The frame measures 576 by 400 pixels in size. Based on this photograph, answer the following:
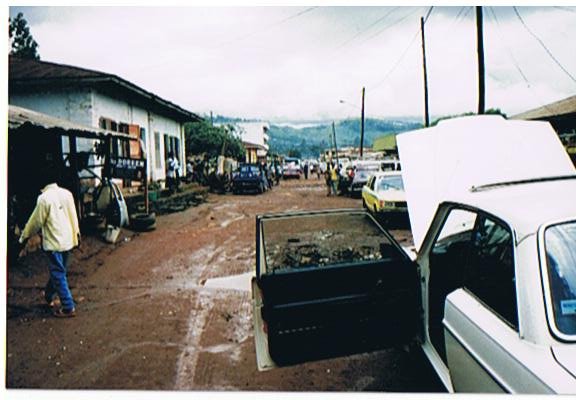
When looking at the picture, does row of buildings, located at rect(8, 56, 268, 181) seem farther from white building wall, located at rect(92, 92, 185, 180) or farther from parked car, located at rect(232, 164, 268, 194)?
parked car, located at rect(232, 164, 268, 194)

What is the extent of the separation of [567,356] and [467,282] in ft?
2.66

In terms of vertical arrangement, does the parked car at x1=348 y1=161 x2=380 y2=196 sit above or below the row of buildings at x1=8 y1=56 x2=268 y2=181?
below

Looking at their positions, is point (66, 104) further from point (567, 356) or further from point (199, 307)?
point (567, 356)

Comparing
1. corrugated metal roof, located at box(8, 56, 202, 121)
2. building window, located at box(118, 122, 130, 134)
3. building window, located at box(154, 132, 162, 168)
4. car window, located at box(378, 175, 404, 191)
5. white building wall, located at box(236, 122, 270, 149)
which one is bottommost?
car window, located at box(378, 175, 404, 191)

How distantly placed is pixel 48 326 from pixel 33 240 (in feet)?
5.73

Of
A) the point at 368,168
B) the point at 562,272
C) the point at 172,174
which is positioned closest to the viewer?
the point at 562,272

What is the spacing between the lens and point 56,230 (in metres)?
4.41

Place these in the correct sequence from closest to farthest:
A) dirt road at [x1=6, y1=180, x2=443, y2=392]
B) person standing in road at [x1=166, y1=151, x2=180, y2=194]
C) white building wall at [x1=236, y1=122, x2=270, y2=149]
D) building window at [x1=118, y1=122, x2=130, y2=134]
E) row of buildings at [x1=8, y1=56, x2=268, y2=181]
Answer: dirt road at [x1=6, y1=180, x2=443, y2=392] → row of buildings at [x1=8, y1=56, x2=268, y2=181] → building window at [x1=118, y1=122, x2=130, y2=134] → person standing in road at [x1=166, y1=151, x2=180, y2=194] → white building wall at [x1=236, y1=122, x2=270, y2=149]

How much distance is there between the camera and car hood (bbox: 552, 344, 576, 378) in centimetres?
182

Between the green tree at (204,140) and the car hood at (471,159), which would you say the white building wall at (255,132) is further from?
the car hood at (471,159)

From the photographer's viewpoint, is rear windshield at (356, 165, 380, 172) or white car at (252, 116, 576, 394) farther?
rear windshield at (356, 165, 380, 172)

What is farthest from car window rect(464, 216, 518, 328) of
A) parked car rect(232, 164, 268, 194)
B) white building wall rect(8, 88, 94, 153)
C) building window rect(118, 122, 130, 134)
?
parked car rect(232, 164, 268, 194)

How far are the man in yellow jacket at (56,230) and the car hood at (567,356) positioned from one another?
13.0 ft

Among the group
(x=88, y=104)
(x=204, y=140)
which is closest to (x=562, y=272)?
(x=88, y=104)
